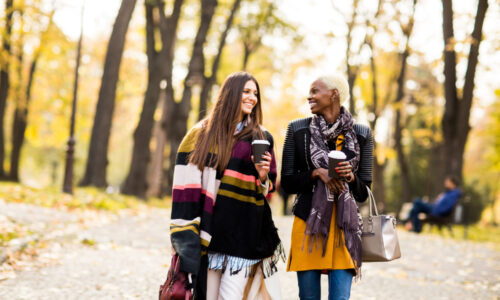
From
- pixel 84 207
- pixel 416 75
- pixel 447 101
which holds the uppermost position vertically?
pixel 416 75

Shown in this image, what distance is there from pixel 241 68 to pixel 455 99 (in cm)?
1279

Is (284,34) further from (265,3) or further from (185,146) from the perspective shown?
(185,146)

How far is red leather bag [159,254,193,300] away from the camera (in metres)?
3.35

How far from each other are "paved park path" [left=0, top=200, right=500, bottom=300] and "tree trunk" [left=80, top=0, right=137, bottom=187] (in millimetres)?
4576

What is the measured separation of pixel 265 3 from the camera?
23.7 m

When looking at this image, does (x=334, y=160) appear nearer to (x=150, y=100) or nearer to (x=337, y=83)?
(x=337, y=83)

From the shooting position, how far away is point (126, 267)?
22.6 feet

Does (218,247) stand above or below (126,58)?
below

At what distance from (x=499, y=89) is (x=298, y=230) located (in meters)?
18.5

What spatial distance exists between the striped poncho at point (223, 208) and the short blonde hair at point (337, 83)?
0.64m

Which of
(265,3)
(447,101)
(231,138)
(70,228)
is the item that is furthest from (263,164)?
(265,3)

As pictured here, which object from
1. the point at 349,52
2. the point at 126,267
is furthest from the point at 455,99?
the point at 126,267

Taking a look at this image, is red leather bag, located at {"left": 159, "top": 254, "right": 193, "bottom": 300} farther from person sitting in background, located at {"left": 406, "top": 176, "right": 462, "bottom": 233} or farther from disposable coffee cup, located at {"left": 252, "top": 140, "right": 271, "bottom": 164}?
person sitting in background, located at {"left": 406, "top": 176, "right": 462, "bottom": 233}

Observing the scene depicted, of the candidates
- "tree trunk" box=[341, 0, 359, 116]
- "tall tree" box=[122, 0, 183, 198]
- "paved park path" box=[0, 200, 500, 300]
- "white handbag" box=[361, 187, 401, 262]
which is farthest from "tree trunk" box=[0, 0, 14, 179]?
"white handbag" box=[361, 187, 401, 262]
